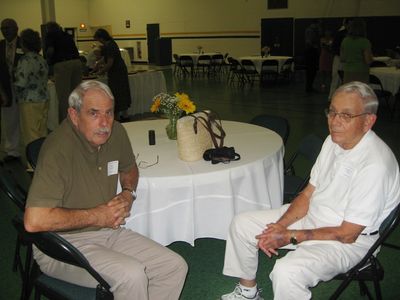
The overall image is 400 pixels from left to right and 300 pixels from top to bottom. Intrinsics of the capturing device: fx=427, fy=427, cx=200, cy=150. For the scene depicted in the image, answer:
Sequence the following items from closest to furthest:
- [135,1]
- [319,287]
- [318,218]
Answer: [318,218], [319,287], [135,1]

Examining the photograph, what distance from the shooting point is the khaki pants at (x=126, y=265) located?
5.65 ft

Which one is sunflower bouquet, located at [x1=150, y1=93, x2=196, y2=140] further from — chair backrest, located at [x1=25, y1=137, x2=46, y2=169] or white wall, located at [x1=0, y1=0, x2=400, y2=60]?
white wall, located at [x1=0, y1=0, x2=400, y2=60]

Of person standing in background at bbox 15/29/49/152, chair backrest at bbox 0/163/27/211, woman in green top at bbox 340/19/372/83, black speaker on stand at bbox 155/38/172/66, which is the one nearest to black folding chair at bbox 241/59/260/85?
woman in green top at bbox 340/19/372/83

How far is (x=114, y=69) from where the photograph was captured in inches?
253

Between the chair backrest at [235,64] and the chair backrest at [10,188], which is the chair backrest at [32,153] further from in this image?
the chair backrest at [235,64]

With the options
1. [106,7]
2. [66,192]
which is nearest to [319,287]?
[66,192]

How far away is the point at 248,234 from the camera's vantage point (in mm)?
2139

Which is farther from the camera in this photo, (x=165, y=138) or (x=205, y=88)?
(x=205, y=88)

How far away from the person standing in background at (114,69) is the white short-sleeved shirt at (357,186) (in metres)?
4.80

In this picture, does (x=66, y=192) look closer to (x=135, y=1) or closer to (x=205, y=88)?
(x=205, y=88)

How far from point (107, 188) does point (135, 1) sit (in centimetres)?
1768

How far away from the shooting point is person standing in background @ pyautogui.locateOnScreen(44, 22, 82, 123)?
5.61 meters

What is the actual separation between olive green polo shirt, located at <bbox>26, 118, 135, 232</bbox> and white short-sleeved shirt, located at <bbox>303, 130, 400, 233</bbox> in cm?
99

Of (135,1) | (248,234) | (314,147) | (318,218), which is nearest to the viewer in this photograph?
(318,218)
